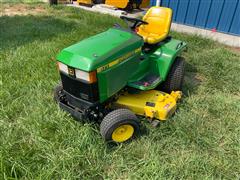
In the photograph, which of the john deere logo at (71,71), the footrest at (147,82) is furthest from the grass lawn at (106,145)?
the john deere logo at (71,71)

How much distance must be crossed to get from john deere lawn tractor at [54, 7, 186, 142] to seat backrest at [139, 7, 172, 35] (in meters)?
0.04

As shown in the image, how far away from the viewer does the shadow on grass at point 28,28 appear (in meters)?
4.88

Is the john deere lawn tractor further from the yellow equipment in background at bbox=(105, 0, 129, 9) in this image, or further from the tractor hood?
the yellow equipment in background at bbox=(105, 0, 129, 9)

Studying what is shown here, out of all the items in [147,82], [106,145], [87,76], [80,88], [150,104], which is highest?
[87,76]

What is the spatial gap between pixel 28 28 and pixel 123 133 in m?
4.37

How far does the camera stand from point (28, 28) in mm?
5633

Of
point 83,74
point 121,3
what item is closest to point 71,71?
point 83,74

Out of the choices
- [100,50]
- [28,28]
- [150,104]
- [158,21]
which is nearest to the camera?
[100,50]

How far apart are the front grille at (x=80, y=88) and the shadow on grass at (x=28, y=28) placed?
2739mm

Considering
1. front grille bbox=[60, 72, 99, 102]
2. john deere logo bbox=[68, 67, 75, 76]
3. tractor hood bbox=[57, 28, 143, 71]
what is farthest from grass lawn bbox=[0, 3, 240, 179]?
tractor hood bbox=[57, 28, 143, 71]

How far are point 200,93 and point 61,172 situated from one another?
2.30 m

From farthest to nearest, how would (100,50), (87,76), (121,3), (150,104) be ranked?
1. (121,3)
2. (150,104)
3. (100,50)
4. (87,76)

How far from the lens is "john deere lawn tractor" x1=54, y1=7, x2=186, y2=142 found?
2.27 metres

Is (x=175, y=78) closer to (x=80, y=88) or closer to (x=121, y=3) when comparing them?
(x=80, y=88)
